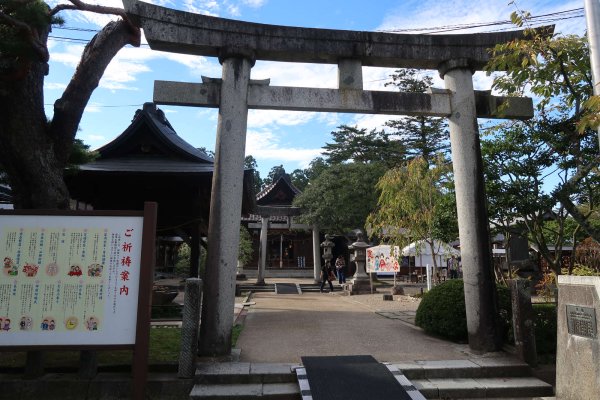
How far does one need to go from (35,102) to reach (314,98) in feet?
13.5

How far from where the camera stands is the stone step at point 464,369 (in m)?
5.20

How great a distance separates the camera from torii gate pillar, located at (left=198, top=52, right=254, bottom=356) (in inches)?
225

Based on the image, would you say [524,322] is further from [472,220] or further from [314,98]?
[314,98]

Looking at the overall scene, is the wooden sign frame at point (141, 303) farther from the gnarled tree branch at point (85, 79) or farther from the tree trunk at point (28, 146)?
the gnarled tree branch at point (85, 79)

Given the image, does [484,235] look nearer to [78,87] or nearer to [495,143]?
[495,143]

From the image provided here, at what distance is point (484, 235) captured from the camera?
6.19 m

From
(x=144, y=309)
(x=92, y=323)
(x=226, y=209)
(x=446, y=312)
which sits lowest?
(x=446, y=312)

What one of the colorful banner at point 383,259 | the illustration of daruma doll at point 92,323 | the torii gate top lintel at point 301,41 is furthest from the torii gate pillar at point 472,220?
the colorful banner at point 383,259

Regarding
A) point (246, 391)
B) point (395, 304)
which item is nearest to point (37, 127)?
point (246, 391)

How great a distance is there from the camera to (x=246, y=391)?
4.80m

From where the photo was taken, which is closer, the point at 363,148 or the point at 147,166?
the point at 147,166

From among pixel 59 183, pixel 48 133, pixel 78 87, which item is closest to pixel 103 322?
pixel 59 183

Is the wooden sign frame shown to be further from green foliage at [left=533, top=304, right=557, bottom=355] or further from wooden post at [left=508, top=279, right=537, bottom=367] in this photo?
green foliage at [left=533, top=304, right=557, bottom=355]

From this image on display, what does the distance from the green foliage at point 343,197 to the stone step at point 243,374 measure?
54.8 feet
